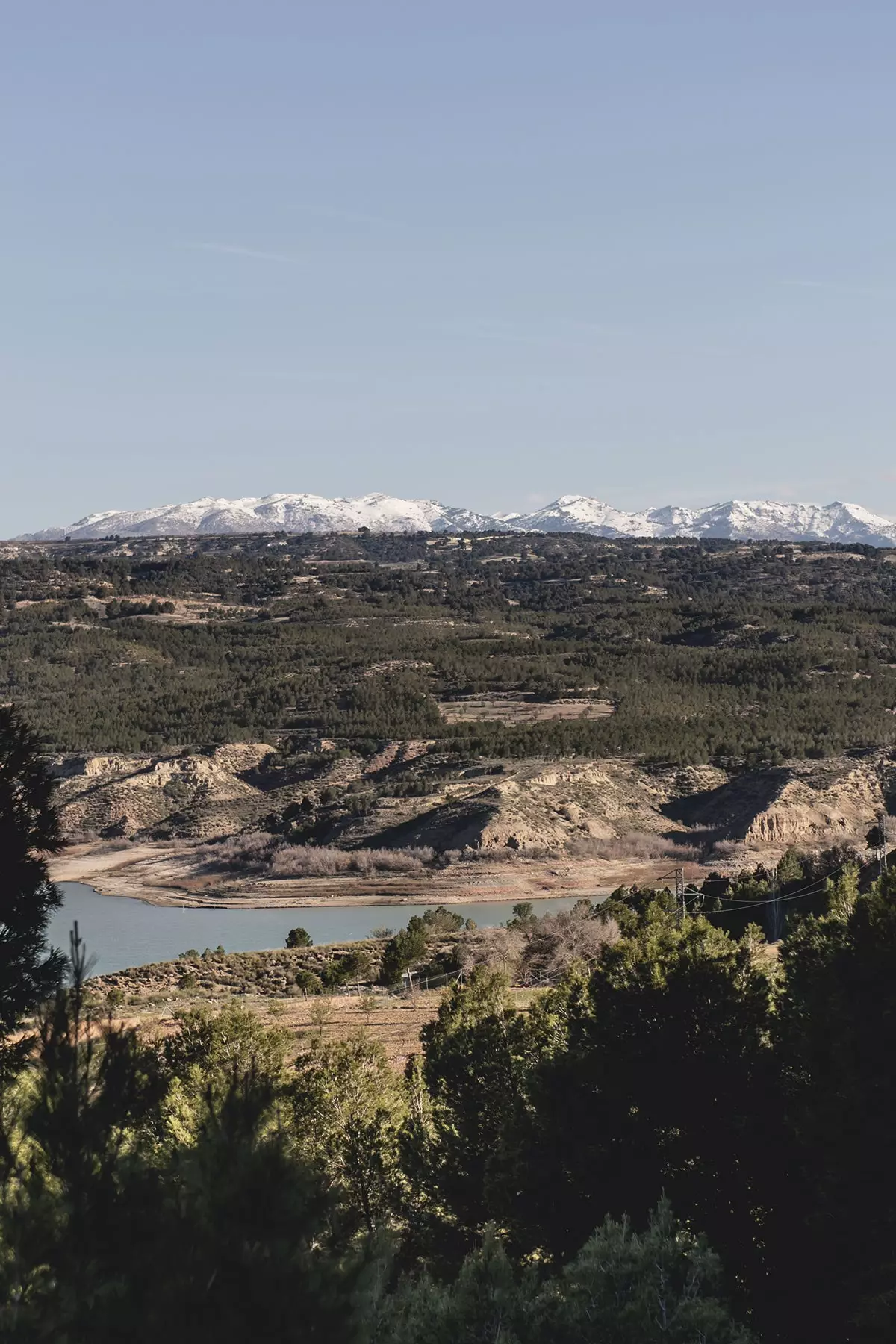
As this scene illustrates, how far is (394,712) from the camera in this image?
337 ft

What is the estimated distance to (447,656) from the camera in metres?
121

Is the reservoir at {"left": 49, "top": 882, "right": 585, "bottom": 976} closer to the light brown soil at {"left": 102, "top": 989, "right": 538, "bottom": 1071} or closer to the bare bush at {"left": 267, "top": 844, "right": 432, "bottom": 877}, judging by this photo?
the bare bush at {"left": 267, "top": 844, "right": 432, "bottom": 877}

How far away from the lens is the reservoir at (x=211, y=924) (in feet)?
197

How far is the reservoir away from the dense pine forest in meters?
24.7

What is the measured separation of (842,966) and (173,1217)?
9417mm

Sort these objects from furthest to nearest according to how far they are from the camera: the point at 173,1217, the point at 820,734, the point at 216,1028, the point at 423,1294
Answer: the point at 820,734, the point at 216,1028, the point at 423,1294, the point at 173,1217

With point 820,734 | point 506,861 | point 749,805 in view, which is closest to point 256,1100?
point 506,861

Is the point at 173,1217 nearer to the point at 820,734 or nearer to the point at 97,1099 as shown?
the point at 97,1099

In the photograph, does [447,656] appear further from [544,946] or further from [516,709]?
[544,946]

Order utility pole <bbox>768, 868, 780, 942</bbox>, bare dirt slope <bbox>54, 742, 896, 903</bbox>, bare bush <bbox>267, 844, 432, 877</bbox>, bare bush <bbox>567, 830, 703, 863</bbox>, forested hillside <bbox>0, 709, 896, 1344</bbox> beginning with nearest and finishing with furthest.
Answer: forested hillside <bbox>0, 709, 896, 1344</bbox> < utility pole <bbox>768, 868, 780, 942</bbox> < bare dirt slope <bbox>54, 742, 896, 903</bbox> < bare bush <bbox>267, 844, 432, 877</bbox> < bare bush <bbox>567, 830, 703, 863</bbox>

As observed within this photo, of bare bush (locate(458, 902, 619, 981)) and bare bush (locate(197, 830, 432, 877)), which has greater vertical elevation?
bare bush (locate(458, 902, 619, 981))

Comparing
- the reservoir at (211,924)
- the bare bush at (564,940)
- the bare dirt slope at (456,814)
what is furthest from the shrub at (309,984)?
the bare dirt slope at (456,814)

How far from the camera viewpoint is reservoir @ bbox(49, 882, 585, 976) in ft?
197

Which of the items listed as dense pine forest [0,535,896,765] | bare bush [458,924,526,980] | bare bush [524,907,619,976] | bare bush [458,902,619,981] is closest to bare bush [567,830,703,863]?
dense pine forest [0,535,896,765]
